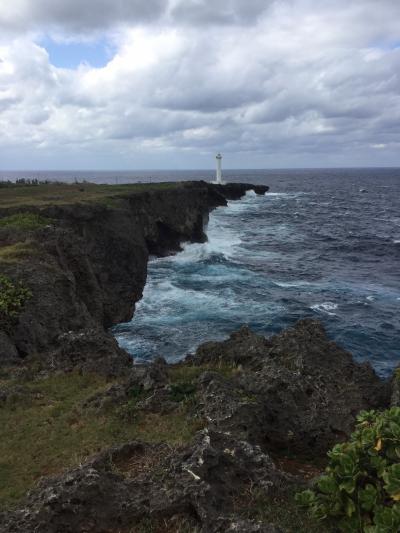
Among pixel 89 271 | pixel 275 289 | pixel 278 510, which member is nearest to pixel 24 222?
pixel 89 271

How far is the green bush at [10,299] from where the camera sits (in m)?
18.5

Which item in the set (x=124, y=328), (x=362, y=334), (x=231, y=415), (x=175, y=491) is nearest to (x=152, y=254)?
(x=124, y=328)

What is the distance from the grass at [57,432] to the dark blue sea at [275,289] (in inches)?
490

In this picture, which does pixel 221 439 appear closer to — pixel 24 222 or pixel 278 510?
pixel 278 510

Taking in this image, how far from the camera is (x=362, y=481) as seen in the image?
7.21 m

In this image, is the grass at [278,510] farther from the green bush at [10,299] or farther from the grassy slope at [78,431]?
the green bush at [10,299]

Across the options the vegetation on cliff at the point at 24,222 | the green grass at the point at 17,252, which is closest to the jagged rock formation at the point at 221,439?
the green grass at the point at 17,252

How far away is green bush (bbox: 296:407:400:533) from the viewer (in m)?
6.78

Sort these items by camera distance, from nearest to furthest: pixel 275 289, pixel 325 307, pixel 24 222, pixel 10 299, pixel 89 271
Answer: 1. pixel 10 299
2. pixel 89 271
3. pixel 24 222
4. pixel 325 307
5. pixel 275 289

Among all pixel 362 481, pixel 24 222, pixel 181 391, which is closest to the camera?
pixel 362 481

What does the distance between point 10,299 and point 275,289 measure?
26644 millimetres

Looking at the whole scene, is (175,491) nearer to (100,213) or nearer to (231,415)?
(231,415)

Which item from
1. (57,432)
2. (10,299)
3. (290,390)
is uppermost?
(10,299)

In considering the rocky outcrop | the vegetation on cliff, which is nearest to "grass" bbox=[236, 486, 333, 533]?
the rocky outcrop
